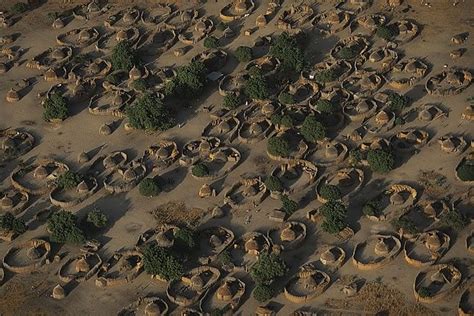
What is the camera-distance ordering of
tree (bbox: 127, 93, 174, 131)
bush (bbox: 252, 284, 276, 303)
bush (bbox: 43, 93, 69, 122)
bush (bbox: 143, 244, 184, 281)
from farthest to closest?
bush (bbox: 43, 93, 69, 122) < tree (bbox: 127, 93, 174, 131) < bush (bbox: 143, 244, 184, 281) < bush (bbox: 252, 284, 276, 303)

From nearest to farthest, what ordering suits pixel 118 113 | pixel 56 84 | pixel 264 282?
1. pixel 264 282
2. pixel 118 113
3. pixel 56 84

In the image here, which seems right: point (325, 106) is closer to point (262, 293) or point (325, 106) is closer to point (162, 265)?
point (262, 293)

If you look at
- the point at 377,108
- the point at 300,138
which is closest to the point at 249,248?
the point at 300,138

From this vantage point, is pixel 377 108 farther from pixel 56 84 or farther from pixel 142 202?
pixel 56 84

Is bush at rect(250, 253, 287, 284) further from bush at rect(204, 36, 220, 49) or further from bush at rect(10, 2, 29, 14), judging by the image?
bush at rect(10, 2, 29, 14)

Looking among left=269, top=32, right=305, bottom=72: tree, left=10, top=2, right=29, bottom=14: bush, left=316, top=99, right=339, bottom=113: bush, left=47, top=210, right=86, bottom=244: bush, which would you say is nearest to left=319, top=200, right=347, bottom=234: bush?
left=316, top=99, right=339, bottom=113: bush

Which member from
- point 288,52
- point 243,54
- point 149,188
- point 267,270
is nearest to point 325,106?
point 288,52

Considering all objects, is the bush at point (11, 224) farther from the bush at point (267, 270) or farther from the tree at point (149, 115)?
the bush at point (267, 270)
